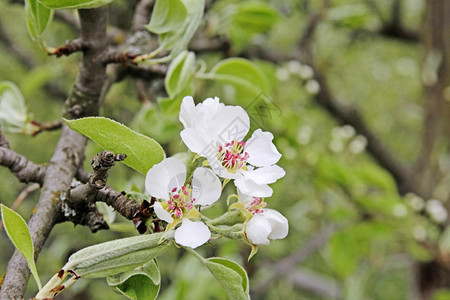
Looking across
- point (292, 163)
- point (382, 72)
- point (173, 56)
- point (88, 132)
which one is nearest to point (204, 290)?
point (292, 163)

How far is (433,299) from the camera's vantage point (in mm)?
1356

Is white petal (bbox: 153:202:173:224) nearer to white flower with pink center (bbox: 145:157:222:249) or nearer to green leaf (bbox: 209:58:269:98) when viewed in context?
white flower with pink center (bbox: 145:157:222:249)

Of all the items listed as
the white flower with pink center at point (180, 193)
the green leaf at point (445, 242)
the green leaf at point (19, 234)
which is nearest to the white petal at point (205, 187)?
the white flower with pink center at point (180, 193)

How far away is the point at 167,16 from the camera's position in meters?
0.52

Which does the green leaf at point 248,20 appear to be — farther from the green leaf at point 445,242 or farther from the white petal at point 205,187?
the green leaf at point 445,242

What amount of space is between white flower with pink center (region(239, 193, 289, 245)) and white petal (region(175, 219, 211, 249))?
1.2 inches

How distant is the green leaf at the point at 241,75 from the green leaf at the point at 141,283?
32 centimetres

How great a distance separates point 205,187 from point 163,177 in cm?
3

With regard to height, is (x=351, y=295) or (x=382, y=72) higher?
(x=351, y=295)

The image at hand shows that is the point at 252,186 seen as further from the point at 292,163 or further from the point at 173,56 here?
the point at 292,163

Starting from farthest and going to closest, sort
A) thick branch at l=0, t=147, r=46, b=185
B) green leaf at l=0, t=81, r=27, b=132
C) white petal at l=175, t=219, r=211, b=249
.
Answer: green leaf at l=0, t=81, r=27, b=132
thick branch at l=0, t=147, r=46, b=185
white petal at l=175, t=219, r=211, b=249

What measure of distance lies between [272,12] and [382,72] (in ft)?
6.41

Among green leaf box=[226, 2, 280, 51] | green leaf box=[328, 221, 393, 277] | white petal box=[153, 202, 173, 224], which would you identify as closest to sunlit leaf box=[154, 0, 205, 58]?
white petal box=[153, 202, 173, 224]

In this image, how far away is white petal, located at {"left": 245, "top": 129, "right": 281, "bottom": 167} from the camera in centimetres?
39
